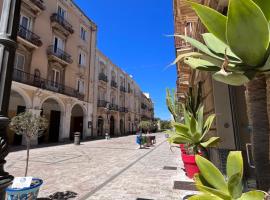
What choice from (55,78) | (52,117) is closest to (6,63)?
(55,78)

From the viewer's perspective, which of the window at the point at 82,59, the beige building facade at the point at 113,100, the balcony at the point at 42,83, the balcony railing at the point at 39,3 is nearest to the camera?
the balcony at the point at 42,83

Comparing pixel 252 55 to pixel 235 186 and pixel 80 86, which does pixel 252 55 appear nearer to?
pixel 235 186

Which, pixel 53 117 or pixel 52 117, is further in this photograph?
pixel 53 117

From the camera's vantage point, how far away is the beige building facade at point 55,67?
52.2ft

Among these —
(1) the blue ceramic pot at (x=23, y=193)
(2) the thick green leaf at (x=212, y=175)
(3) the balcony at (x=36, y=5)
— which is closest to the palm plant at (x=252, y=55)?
(2) the thick green leaf at (x=212, y=175)

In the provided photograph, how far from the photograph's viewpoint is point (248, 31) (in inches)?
41.2

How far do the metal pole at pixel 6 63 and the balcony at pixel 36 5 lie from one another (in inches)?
695

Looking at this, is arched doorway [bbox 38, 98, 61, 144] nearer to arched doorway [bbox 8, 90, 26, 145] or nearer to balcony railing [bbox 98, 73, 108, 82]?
arched doorway [bbox 8, 90, 26, 145]

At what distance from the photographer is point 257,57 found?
1097 mm

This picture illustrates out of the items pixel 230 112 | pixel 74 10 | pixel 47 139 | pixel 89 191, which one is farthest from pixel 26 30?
pixel 230 112

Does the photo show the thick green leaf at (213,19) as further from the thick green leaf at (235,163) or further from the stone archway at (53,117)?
the stone archway at (53,117)

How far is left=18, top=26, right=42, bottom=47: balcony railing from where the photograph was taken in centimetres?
1539

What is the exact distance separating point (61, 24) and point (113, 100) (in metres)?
17.5

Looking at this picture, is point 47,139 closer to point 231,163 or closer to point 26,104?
point 26,104
